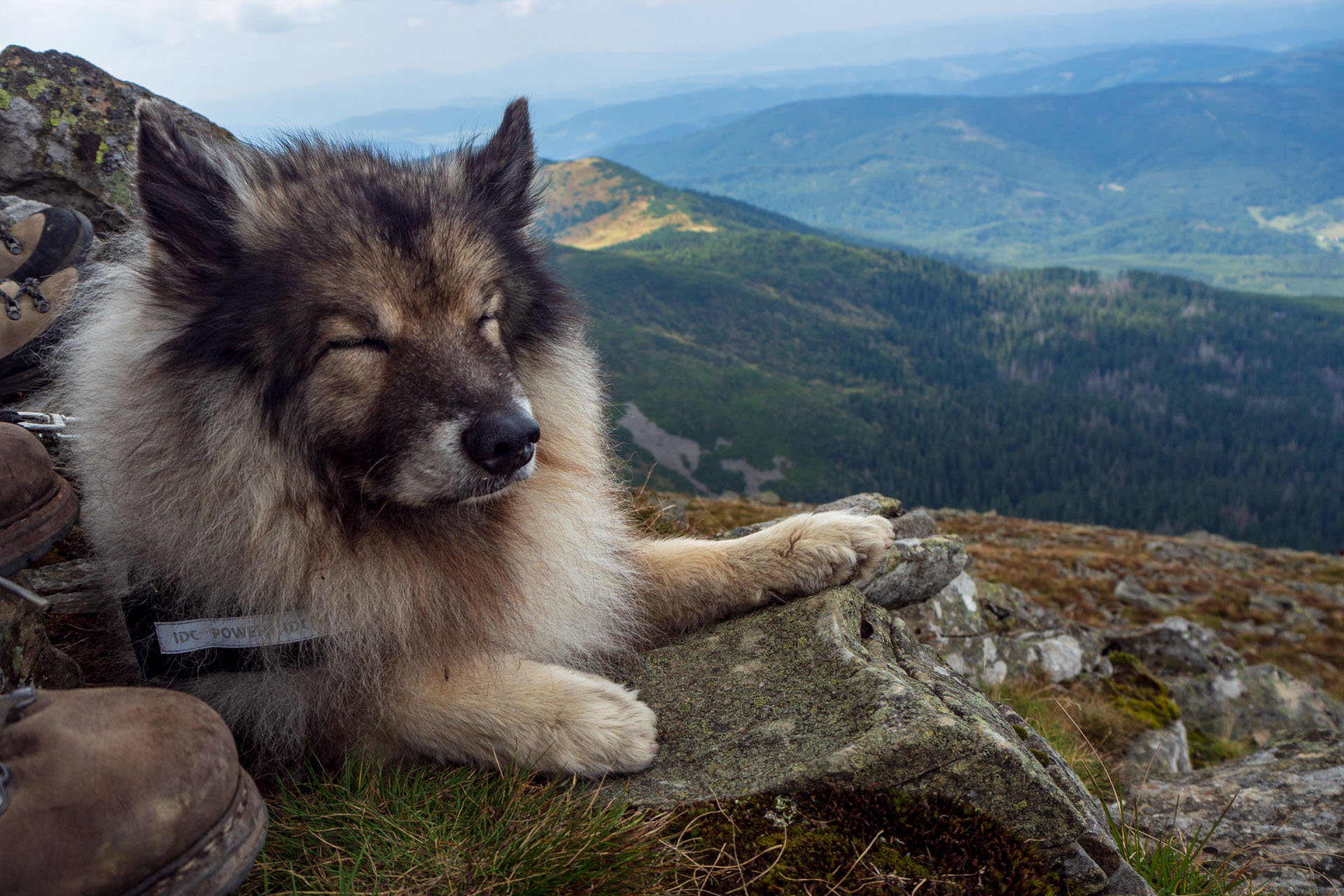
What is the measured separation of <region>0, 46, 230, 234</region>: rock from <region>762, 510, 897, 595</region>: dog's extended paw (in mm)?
8041

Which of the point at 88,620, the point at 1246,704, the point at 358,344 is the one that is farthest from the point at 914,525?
the point at 1246,704

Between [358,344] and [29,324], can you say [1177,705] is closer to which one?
[358,344]

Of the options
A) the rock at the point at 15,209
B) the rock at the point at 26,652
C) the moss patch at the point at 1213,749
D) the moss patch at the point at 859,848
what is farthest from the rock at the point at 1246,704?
the rock at the point at 15,209

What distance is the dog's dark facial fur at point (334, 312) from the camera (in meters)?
3.79

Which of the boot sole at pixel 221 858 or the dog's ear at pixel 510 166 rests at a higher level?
the dog's ear at pixel 510 166

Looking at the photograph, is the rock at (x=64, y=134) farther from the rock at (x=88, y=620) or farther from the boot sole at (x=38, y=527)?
the boot sole at (x=38, y=527)

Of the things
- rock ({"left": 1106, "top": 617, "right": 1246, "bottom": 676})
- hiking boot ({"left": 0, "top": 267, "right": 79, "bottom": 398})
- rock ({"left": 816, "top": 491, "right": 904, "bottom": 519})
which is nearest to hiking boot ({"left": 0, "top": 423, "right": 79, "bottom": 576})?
hiking boot ({"left": 0, "top": 267, "right": 79, "bottom": 398})

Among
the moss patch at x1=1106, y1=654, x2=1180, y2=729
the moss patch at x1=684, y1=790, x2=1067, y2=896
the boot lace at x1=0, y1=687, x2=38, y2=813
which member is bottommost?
the moss patch at x1=1106, y1=654, x2=1180, y2=729

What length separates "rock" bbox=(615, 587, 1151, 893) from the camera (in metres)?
3.64

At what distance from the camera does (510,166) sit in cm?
489

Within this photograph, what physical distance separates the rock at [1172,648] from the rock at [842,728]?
12078 millimetres

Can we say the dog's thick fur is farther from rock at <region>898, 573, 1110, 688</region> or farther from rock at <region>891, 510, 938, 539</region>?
rock at <region>898, 573, 1110, 688</region>

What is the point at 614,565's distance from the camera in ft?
17.4

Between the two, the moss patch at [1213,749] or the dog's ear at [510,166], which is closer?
the dog's ear at [510,166]
